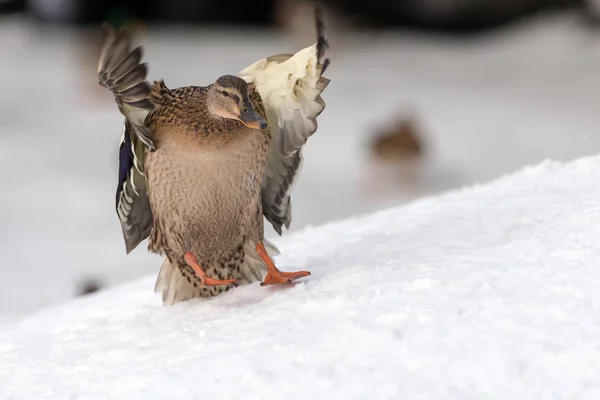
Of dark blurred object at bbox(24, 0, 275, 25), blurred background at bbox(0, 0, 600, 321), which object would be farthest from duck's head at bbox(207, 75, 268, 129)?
dark blurred object at bbox(24, 0, 275, 25)

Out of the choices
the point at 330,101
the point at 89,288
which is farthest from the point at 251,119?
the point at 330,101

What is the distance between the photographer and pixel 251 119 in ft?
8.77

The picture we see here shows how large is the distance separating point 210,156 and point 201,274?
36 centimetres

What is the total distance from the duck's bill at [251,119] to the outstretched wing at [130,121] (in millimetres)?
262

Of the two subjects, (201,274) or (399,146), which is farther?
(399,146)

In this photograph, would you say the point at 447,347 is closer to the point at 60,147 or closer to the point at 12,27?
the point at 60,147

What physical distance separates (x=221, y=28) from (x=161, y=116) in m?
11.7

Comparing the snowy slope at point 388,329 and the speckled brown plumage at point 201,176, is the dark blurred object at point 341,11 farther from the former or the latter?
the speckled brown plumage at point 201,176

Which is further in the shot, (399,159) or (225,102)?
(399,159)

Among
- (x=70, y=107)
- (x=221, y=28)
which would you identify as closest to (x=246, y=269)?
(x=70, y=107)

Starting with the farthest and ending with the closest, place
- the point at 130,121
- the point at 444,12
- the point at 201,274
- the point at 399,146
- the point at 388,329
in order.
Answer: the point at 444,12 < the point at 399,146 < the point at 201,274 < the point at 130,121 < the point at 388,329

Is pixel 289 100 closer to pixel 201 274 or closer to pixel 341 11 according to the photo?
pixel 201 274

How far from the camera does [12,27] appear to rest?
14.4 m

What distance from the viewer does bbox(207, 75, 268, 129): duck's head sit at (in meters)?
2.67
